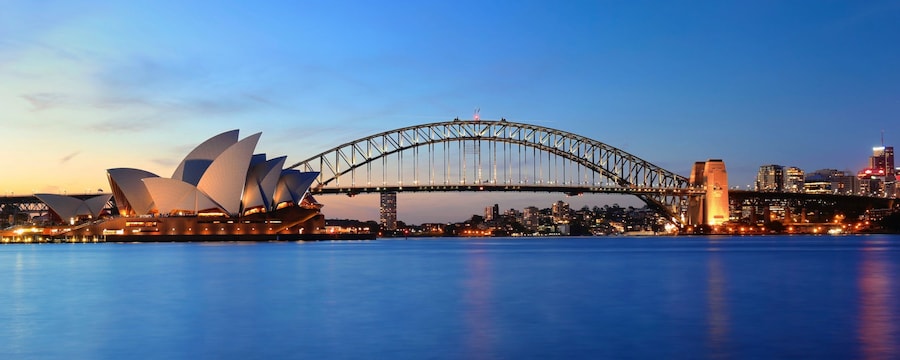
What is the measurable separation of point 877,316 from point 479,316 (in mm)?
8772

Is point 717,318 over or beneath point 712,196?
beneath

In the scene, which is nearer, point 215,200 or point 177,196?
point 215,200

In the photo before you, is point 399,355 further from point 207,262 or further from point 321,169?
point 321,169

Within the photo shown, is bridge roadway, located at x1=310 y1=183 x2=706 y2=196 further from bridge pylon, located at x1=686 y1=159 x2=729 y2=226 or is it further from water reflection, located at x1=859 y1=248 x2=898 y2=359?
water reflection, located at x1=859 y1=248 x2=898 y2=359

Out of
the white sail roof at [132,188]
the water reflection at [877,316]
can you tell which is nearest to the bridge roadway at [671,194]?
the white sail roof at [132,188]

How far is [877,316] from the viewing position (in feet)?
65.8

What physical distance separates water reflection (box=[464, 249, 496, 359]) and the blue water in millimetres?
59

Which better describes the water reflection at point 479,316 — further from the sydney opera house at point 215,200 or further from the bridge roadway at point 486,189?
the bridge roadway at point 486,189

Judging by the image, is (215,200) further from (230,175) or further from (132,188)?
(132,188)

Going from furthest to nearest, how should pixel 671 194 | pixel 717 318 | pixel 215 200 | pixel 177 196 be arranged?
1. pixel 671 194
2. pixel 177 196
3. pixel 215 200
4. pixel 717 318

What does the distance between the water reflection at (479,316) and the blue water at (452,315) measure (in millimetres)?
59

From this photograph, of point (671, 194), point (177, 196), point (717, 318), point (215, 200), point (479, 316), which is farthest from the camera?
point (671, 194)

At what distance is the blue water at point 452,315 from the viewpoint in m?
15.5

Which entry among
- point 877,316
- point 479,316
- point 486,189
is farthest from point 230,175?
point 877,316
